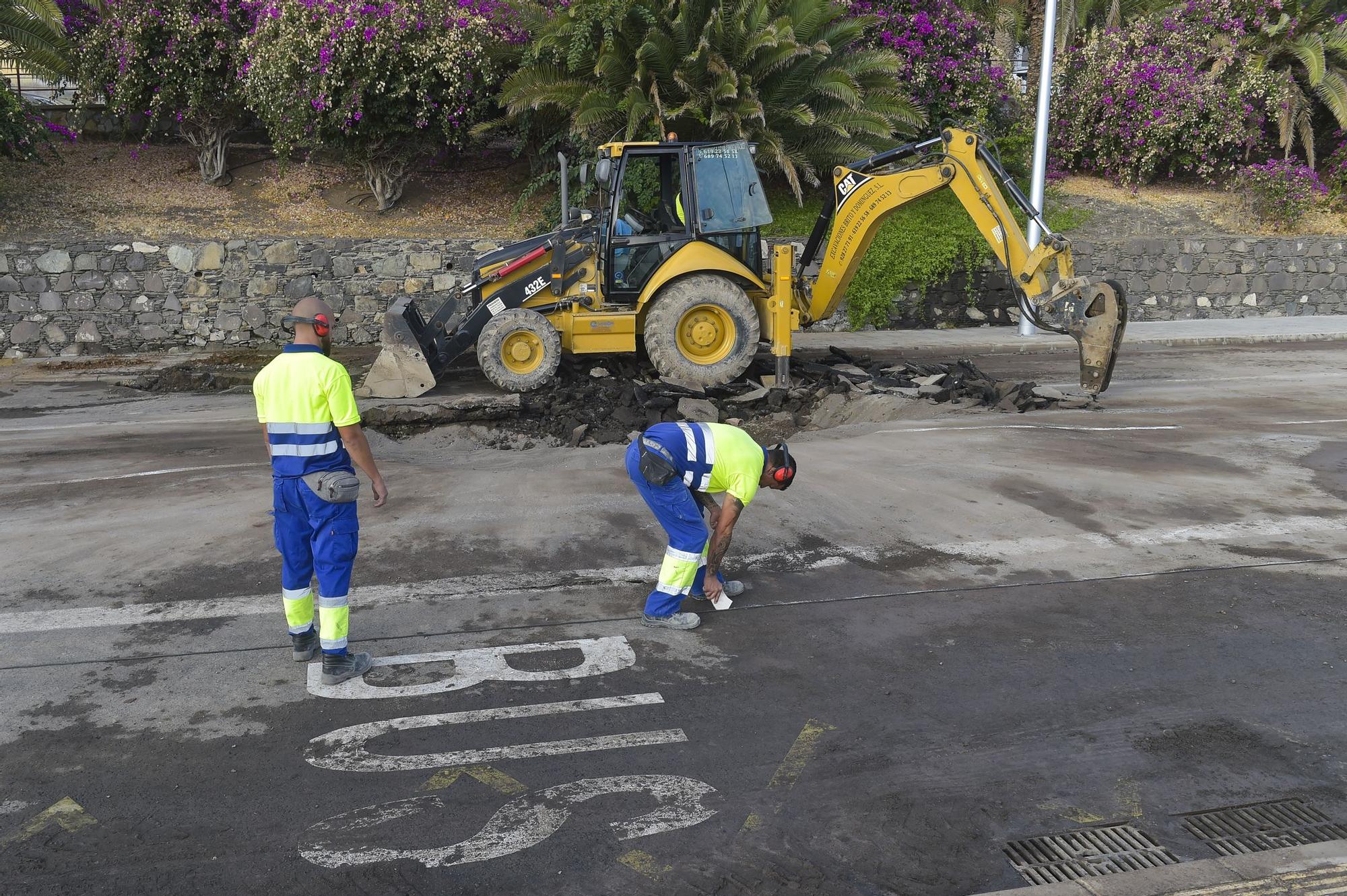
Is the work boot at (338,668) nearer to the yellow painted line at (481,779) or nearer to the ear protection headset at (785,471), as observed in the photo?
the yellow painted line at (481,779)

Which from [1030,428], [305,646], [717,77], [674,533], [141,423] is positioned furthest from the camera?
[717,77]

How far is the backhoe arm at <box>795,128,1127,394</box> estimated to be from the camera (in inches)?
459

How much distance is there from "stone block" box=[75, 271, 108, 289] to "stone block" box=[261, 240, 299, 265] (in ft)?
8.29

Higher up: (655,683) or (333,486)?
(333,486)

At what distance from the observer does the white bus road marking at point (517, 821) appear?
3.85 metres

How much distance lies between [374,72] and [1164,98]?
15655mm

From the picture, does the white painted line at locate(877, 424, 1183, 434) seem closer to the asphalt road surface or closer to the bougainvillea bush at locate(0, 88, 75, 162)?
the asphalt road surface

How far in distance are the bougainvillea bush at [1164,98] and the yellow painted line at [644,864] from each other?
72.2ft

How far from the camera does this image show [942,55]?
21.6 meters

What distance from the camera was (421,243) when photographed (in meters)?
17.8

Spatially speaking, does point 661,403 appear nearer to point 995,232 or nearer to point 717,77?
point 995,232

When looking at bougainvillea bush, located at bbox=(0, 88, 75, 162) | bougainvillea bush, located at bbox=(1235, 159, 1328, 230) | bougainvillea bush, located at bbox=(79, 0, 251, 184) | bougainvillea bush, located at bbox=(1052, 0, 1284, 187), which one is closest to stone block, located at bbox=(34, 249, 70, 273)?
bougainvillea bush, located at bbox=(0, 88, 75, 162)

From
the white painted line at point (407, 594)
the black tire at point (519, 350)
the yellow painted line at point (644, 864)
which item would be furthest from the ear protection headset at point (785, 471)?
the black tire at point (519, 350)

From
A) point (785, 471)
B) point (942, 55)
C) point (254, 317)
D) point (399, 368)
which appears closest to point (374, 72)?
point (254, 317)
